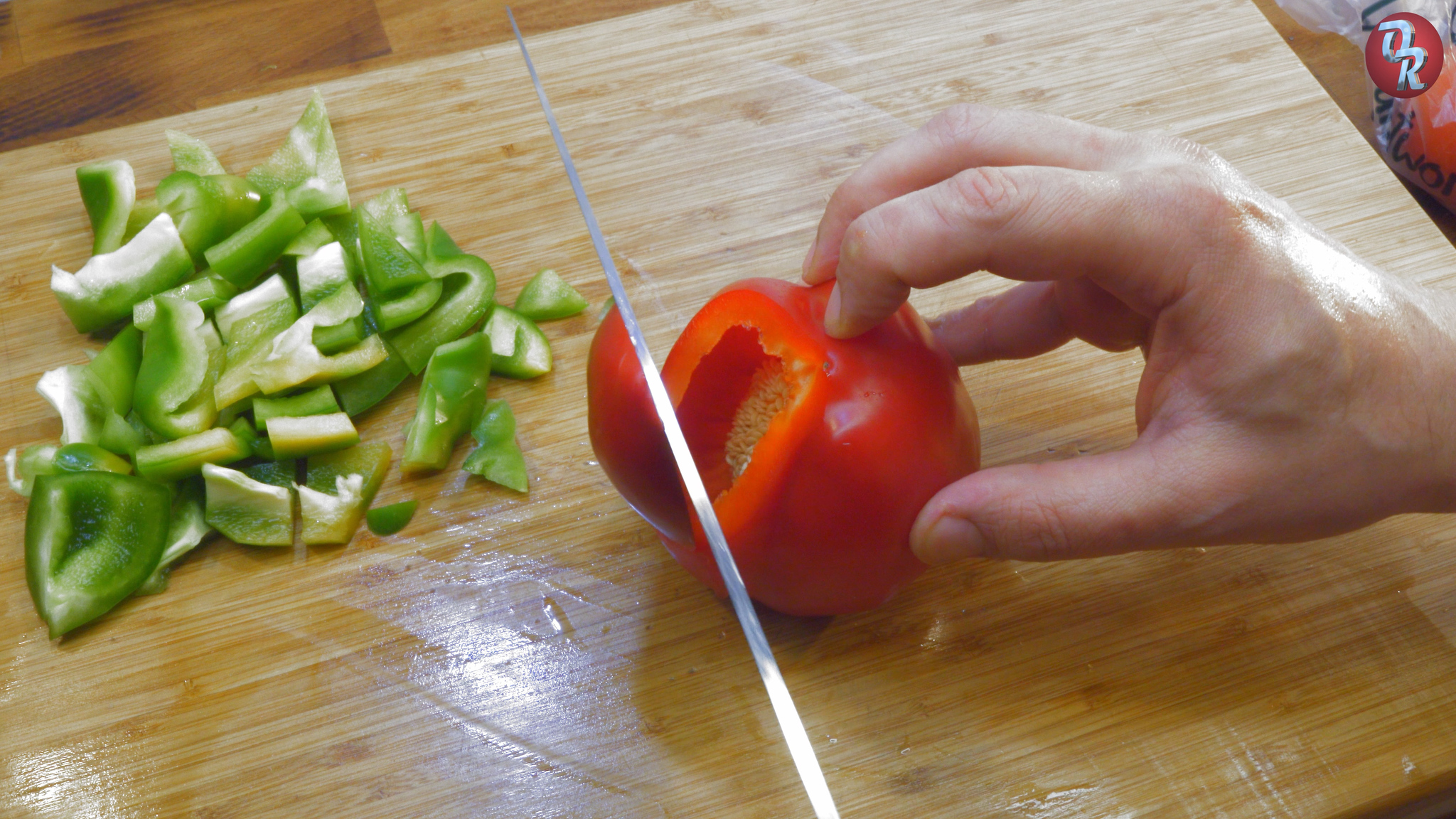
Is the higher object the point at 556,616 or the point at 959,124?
the point at 959,124

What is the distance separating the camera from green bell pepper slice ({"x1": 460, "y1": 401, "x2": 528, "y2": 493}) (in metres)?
1.16

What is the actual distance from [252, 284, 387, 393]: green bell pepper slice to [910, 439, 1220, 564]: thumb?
701 millimetres

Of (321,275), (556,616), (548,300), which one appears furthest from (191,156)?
(556,616)

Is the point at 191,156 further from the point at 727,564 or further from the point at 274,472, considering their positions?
Answer: the point at 727,564

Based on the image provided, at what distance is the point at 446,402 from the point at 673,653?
39 centimetres

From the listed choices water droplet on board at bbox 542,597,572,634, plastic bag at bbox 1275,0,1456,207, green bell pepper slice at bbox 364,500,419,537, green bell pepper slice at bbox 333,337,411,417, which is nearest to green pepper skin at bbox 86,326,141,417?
green bell pepper slice at bbox 333,337,411,417

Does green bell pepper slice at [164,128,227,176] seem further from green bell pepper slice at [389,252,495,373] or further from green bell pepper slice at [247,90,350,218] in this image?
green bell pepper slice at [389,252,495,373]

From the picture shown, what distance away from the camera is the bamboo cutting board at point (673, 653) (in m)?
0.97

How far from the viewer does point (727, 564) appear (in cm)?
84

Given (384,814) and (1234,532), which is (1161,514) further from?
(384,814)

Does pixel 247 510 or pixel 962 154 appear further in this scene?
pixel 247 510

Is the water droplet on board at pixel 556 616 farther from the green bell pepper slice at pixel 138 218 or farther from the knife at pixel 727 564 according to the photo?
the green bell pepper slice at pixel 138 218

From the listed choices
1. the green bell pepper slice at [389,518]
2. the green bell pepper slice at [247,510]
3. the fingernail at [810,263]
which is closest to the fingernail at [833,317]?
the fingernail at [810,263]

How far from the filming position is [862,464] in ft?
2.90
